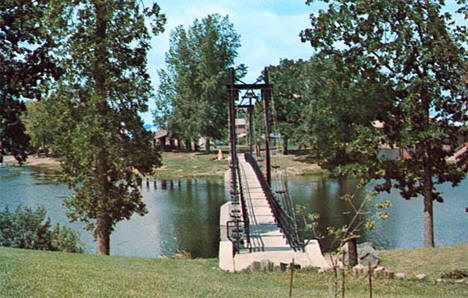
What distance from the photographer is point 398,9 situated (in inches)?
595

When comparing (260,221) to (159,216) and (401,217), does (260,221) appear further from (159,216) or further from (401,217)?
(159,216)

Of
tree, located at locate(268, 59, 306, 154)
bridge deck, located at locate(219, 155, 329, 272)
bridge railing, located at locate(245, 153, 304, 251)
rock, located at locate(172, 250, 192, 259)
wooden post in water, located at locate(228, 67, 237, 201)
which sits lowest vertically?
rock, located at locate(172, 250, 192, 259)

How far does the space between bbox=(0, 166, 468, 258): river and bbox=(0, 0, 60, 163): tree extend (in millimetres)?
3798

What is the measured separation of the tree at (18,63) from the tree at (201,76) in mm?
33512

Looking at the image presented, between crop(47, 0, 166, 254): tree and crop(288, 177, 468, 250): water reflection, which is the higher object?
crop(47, 0, 166, 254): tree

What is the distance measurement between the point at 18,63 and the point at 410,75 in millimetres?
9833

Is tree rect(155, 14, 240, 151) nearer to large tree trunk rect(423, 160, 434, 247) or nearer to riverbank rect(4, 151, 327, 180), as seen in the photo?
riverbank rect(4, 151, 327, 180)

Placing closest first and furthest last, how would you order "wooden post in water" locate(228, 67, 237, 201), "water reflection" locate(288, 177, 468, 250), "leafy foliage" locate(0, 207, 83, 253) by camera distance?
"leafy foliage" locate(0, 207, 83, 253) < "wooden post in water" locate(228, 67, 237, 201) < "water reflection" locate(288, 177, 468, 250)

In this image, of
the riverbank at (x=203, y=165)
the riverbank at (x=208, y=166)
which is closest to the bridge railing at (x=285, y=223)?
the riverbank at (x=203, y=165)

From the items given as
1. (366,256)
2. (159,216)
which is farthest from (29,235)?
(159,216)

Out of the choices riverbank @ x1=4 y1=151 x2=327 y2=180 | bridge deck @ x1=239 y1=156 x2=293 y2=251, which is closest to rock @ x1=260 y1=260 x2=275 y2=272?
bridge deck @ x1=239 y1=156 x2=293 y2=251

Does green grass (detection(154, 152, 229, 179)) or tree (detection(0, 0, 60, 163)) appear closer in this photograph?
tree (detection(0, 0, 60, 163))

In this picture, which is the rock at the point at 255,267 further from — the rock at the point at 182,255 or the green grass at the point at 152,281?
the rock at the point at 182,255

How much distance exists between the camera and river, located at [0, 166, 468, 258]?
59.7 ft
